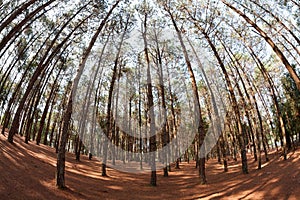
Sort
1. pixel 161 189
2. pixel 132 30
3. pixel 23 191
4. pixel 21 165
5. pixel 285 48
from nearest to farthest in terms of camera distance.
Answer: pixel 23 191, pixel 21 165, pixel 161 189, pixel 285 48, pixel 132 30

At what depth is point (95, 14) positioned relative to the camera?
1305 cm

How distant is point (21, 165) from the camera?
30.2 feet

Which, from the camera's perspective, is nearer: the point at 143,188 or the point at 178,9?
the point at 143,188

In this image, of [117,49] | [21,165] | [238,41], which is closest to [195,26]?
[238,41]

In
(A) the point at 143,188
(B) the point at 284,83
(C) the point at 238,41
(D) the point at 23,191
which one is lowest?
(A) the point at 143,188

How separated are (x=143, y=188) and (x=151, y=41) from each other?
429 inches

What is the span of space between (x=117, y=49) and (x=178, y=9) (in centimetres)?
533

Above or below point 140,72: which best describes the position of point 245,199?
below

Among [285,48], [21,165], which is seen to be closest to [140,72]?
[285,48]

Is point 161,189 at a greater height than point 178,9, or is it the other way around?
point 178,9

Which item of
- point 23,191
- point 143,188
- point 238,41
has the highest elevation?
point 238,41

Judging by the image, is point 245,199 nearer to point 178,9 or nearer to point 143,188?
point 143,188

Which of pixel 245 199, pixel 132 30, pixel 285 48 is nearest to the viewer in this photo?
pixel 245 199

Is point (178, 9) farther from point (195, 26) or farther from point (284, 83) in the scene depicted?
point (284, 83)
